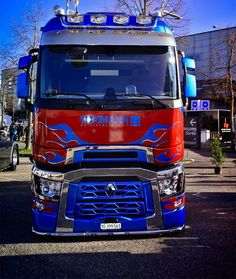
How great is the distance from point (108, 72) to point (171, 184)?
6.23ft

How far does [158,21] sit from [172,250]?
3.52 m

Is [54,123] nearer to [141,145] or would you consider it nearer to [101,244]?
[141,145]

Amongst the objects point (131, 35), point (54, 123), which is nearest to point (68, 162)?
point (54, 123)

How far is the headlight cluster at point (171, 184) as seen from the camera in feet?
20.7

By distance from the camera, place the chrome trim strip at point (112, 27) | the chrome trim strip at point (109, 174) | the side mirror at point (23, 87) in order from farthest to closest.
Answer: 1. the side mirror at point (23, 87)
2. the chrome trim strip at point (112, 27)
3. the chrome trim strip at point (109, 174)

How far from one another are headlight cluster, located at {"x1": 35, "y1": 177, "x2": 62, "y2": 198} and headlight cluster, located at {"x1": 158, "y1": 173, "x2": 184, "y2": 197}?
1.44 m

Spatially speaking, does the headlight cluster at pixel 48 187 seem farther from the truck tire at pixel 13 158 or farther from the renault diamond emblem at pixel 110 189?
the truck tire at pixel 13 158

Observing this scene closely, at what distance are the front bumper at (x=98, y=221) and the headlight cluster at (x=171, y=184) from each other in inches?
2.3

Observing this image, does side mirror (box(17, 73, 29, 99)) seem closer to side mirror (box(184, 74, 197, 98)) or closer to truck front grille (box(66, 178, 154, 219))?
truck front grille (box(66, 178, 154, 219))

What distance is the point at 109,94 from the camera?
643cm

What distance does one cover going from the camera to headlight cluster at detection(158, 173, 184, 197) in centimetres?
631

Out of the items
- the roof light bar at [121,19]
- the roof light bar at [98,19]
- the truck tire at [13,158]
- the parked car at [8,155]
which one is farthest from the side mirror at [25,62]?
the truck tire at [13,158]

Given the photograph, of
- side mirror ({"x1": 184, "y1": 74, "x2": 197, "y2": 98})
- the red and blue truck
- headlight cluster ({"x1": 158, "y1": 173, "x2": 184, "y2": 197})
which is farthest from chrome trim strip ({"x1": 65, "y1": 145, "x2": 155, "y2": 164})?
side mirror ({"x1": 184, "y1": 74, "x2": 197, "y2": 98})

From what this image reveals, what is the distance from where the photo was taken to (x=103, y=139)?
625 centimetres
